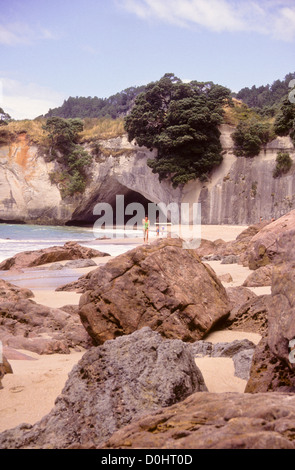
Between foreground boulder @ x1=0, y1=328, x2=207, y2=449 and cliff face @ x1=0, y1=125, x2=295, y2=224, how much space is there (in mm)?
25618

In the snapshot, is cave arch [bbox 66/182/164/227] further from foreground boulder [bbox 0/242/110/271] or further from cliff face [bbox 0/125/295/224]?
foreground boulder [bbox 0/242/110/271]

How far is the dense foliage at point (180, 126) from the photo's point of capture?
28438mm

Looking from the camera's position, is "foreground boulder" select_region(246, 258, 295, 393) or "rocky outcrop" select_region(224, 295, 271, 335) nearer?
"foreground boulder" select_region(246, 258, 295, 393)

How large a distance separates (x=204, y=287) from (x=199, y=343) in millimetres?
846

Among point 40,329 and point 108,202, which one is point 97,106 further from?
point 40,329

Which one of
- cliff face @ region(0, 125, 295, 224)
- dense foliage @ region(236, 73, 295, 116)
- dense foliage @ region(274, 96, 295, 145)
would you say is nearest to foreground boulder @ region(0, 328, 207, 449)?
cliff face @ region(0, 125, 295, 224)

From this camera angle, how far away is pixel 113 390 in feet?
7.51

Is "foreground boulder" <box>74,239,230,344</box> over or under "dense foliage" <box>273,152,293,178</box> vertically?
under

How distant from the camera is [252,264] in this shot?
8852 mm

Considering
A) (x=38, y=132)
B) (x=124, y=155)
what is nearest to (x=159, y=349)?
(x=124, y=155)

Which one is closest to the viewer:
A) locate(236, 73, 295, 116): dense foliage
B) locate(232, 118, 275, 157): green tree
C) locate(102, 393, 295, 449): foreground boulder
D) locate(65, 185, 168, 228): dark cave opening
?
locate(102, 393, 295, 449): foreground boulder

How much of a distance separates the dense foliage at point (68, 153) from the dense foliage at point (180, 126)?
569cm

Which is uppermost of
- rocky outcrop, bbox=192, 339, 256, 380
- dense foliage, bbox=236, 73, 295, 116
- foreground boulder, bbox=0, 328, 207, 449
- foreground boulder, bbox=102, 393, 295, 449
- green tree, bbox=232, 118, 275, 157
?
dense foliage, bbox=236, 73, 295, 116

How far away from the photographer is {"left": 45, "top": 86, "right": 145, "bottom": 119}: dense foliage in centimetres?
7681
